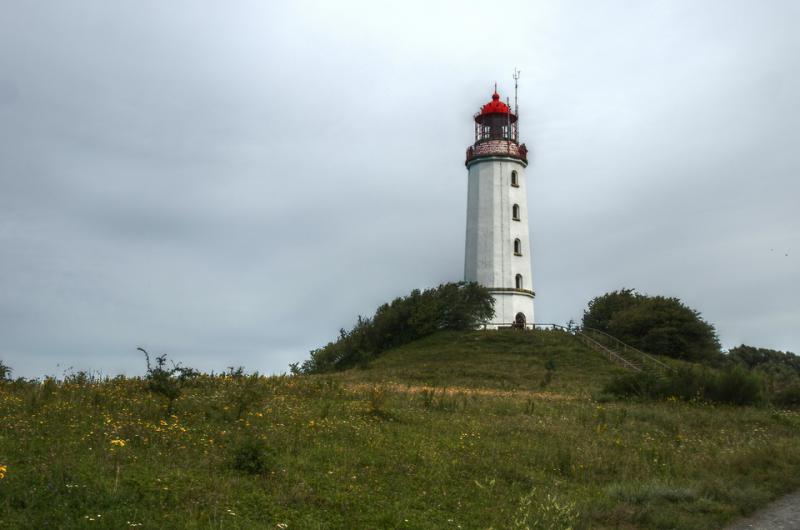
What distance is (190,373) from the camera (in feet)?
62.4

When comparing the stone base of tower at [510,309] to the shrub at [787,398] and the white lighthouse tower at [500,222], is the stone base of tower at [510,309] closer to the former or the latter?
the white lighthouse tower at [500,222]

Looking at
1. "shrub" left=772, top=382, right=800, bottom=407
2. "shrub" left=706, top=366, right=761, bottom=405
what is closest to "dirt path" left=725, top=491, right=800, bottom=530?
"shrub" left=706, top=366, right=761, bottom=405

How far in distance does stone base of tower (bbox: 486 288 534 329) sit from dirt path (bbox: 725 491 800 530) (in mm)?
38860

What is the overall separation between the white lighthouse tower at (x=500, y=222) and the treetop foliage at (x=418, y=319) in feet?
4.75

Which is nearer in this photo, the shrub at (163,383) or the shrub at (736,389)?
the shrub at (163,383)

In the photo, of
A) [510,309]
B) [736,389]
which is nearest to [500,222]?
[510,309]

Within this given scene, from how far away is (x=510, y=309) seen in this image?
174ft

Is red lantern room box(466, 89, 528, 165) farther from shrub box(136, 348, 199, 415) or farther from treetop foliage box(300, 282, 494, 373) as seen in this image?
shrub box(136, 348, 199, 415)

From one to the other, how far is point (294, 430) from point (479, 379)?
22.2 meters

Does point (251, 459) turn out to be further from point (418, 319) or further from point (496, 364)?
point (418, 319)

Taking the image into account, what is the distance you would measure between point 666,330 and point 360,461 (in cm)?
3999

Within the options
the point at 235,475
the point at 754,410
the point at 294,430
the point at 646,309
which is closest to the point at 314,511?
the point at 235,475

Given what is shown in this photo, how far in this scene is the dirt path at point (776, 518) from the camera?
11805mm

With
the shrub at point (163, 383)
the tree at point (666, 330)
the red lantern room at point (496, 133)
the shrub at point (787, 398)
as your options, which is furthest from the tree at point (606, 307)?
the shrub at point (163, 383)
